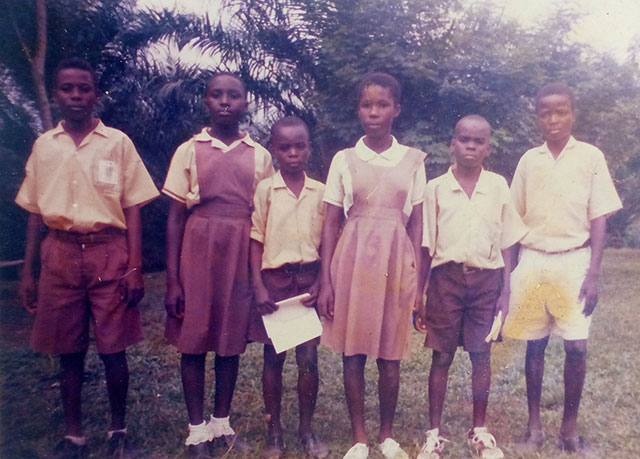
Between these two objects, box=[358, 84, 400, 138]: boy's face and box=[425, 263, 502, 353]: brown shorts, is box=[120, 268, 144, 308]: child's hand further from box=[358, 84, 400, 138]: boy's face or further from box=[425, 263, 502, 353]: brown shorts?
box=[425, 263, 502, 353]: brown shorts

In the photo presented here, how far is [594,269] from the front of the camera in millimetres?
3059

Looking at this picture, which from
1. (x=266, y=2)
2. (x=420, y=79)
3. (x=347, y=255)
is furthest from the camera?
(x=420, y=79)

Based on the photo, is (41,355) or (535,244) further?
(41,355)

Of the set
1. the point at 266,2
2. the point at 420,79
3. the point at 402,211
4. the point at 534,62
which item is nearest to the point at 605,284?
the point at 534,62

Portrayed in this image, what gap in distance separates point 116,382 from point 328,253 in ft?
4.08

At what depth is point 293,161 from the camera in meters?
2.99

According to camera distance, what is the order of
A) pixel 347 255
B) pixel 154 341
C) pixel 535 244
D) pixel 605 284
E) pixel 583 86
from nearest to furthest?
pixel 347 255 < pixel 535 244 < pixel 154 341 < pixel 583 86 < pixel 605 284

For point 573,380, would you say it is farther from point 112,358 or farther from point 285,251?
point 112,358

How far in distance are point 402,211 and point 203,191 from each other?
984 millimetres

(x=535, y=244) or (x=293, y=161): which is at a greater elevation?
(x=293, y=161)

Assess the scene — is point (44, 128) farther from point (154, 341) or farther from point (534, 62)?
point (534, 62)

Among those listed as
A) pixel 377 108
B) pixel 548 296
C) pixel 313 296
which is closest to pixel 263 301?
pixel 313 296

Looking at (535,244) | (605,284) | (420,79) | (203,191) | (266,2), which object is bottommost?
(605,284)

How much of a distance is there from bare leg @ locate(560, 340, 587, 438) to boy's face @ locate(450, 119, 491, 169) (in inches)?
42.9
